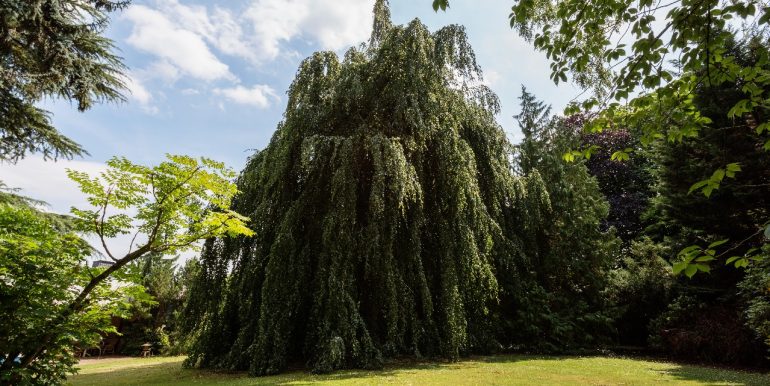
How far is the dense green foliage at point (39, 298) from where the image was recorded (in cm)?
438

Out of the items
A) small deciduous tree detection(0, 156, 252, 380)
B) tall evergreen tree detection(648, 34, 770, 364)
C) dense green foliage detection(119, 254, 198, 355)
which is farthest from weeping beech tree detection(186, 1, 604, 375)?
dense green foliage detection(119, 254, 198, 355)

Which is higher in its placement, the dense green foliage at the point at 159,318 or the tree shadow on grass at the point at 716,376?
the dense green foliage at the point at 159,318

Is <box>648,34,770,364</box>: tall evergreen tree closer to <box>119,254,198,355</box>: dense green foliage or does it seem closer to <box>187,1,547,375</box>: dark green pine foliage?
<box>187,1,547,375</box>: dark green pine foliage

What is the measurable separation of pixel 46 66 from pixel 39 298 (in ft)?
24.6

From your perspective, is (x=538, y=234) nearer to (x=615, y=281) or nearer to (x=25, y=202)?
(x=615, y=281)

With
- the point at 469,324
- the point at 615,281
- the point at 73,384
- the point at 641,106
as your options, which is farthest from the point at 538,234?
the point at 73,384

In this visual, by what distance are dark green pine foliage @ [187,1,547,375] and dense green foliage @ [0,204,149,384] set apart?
3.59m

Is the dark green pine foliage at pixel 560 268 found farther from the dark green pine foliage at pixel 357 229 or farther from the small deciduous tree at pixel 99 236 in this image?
the small deciduous tree at pixel 99 236

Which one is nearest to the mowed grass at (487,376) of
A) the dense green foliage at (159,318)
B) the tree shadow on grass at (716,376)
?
the tree shadow on grass at (716,376)

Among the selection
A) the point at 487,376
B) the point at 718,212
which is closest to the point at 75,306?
the point at 487,376

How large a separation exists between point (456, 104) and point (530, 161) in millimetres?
6408

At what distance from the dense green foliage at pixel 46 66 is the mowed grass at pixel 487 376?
20.1 ft

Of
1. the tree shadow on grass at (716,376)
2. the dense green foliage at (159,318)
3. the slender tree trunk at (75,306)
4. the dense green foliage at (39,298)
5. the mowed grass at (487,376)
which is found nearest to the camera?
the dense green foliage at (39,298)

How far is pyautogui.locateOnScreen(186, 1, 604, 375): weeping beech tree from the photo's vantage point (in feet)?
26.9
